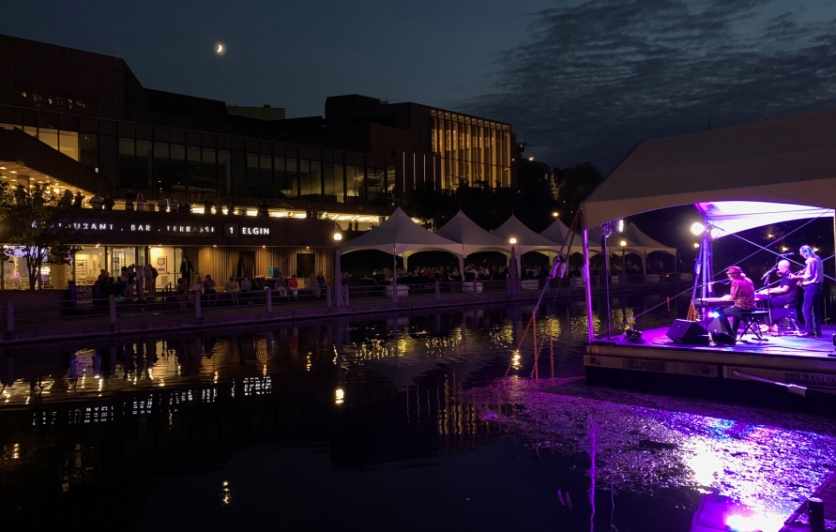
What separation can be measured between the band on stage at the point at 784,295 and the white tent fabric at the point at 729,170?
2092 millimetres

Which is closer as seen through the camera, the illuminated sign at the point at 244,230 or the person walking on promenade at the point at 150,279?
the person walking on promenade at the point at 150,279

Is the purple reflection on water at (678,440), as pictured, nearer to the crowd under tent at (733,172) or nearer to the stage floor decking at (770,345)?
the stage floor decking at (770,345)

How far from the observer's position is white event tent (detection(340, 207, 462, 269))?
31.0 metres

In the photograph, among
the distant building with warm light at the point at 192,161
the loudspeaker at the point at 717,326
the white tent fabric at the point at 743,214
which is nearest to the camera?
the loudspeaker at the point at 717,326

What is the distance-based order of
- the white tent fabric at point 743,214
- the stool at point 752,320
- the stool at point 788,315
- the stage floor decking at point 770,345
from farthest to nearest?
the stool at point 788,315
the white tent fabric at point 743,214
the stool at point 752,320
the stage floor decking at point 770,345

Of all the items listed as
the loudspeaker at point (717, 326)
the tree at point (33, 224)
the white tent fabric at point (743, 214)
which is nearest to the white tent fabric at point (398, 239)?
the tree at point (33, 224)

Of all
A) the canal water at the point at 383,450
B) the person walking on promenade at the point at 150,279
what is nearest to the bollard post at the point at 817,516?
the canal water at the point at 383,450

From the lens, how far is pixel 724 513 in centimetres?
562

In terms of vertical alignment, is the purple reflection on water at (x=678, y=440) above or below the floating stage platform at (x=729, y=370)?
below

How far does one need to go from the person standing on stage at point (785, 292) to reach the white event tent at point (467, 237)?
21.1 m

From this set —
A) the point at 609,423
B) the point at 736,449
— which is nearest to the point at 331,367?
the point at 609,423

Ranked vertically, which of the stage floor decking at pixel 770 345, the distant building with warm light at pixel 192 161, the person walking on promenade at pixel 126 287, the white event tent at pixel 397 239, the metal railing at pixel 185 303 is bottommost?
the stage floor decking at pixel 770 345

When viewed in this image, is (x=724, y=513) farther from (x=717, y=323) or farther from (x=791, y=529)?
(x=717, y=323)

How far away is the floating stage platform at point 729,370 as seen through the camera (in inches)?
361
